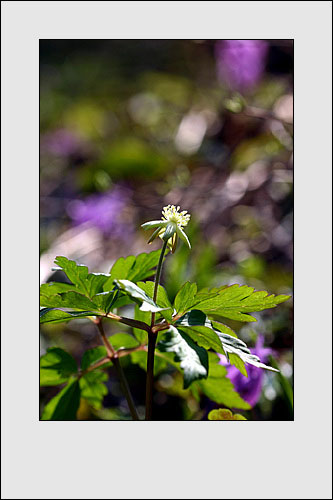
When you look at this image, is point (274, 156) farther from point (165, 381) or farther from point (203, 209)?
point (165, 381)

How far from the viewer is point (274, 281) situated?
1581 mm

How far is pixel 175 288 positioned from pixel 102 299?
70 centimetres

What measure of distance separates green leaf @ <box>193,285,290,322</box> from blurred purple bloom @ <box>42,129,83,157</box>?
1974mm

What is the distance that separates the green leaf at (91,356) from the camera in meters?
0.76

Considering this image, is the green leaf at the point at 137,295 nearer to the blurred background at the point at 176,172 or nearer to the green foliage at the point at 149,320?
the green foliage at the point at 149,320

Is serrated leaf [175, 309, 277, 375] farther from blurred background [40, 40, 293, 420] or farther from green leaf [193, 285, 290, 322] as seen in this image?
blurred background [40, 40, 293, 420]

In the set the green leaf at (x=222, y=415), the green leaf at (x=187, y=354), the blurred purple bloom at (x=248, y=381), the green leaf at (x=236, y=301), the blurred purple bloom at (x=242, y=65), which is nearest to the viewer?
the green leaf at (x=187, y=354)

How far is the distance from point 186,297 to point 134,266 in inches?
5.2

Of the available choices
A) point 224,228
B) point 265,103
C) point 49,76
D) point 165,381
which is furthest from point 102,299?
point 49,76

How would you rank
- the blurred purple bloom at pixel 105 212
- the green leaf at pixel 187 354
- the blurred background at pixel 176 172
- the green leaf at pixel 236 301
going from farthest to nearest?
the blurred purple bloom at pixel 105 212, the blurred background at pixel 176 172, the green leaf at pixel 236 301, the green leaf at pixel 187 354

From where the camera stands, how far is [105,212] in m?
1.88

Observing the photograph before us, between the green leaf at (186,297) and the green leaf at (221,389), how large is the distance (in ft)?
0.58

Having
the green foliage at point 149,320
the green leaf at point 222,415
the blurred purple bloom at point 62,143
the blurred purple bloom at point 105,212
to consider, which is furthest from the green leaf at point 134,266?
the blurred purple bloom at point 62,143

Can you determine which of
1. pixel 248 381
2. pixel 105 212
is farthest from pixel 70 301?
pixel 105 212
